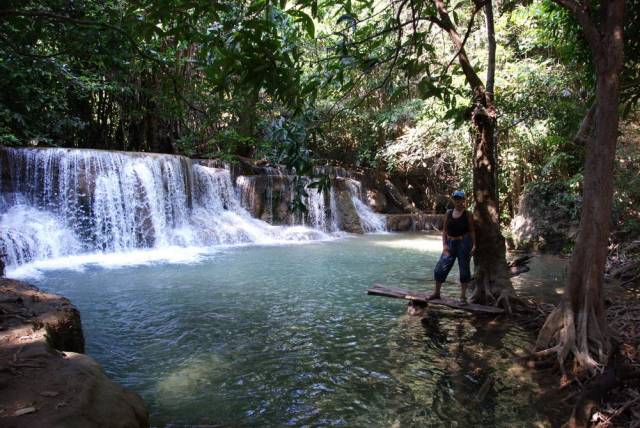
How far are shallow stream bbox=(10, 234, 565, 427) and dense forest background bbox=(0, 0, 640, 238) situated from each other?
2.26 m

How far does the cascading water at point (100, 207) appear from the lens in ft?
39.9

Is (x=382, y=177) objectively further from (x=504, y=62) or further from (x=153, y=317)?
(x=153, y=317)

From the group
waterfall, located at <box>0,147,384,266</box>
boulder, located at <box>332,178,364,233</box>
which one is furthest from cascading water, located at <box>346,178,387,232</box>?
waterfall, located at <box>0,147,384,266</box>

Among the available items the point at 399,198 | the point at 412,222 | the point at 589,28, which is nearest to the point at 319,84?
the point at 589,28

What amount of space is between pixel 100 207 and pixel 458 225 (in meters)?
10.6

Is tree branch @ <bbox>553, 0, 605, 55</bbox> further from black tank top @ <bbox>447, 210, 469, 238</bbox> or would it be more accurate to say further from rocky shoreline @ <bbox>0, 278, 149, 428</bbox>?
rocky shoreline @ <bbox>0, 278, 149, 428</bbox>

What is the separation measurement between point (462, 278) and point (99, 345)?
4.88 meters

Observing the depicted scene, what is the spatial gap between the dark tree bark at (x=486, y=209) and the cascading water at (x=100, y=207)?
989 cm

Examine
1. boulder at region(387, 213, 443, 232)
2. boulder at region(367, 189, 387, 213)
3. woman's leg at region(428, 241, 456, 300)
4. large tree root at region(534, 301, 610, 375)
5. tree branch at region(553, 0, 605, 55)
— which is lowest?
large tree root at region(534, 301, 610, 375)

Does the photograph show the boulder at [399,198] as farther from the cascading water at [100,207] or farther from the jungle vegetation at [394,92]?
the cascading water at [100,207]

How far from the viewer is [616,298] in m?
6.98

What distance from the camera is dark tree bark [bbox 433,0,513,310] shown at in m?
6.79

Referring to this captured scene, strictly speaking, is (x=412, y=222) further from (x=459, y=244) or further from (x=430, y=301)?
(x=430, y=301)

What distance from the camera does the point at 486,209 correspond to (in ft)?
22.7
